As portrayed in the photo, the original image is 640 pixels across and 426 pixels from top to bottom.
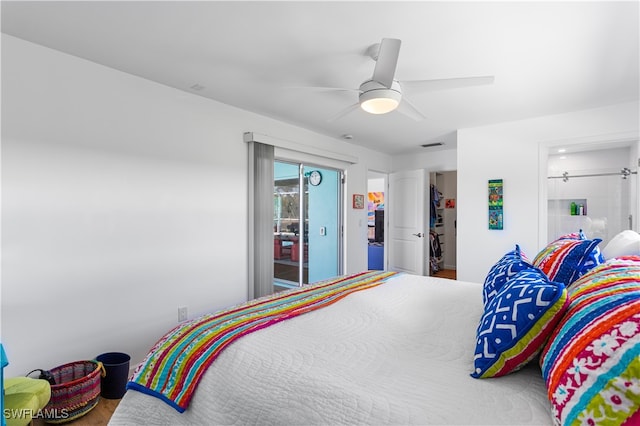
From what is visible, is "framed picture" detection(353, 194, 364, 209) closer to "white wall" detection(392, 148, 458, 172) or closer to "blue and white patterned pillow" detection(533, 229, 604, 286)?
"white wall" detection(392, 148, 458, 172)

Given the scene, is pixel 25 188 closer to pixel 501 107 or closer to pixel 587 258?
pixel 587 258

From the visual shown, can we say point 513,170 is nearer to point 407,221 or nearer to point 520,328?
point 407,221

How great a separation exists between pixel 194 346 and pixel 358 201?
13.7 ft

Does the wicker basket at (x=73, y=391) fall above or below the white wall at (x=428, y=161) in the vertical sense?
below

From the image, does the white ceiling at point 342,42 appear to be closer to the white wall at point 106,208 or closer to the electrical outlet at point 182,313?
the white wall at point 106,208

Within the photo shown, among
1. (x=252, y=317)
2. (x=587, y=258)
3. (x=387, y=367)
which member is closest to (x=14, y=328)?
(x=252, y=317)

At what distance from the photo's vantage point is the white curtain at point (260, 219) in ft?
11.6

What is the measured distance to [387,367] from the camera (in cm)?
117

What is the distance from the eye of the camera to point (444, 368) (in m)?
1.16

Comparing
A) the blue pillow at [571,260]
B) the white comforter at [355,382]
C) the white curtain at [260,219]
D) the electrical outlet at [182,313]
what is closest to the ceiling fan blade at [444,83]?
the blue pillow at [571,260]

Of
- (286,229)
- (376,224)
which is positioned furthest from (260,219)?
(376,224)

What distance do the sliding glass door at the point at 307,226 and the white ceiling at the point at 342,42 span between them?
6.69 feet

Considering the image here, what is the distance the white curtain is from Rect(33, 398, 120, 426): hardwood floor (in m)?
1.52

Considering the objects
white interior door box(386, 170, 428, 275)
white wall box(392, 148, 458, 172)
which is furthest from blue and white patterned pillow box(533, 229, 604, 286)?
white interior door box(386, 170, 428, 275)
